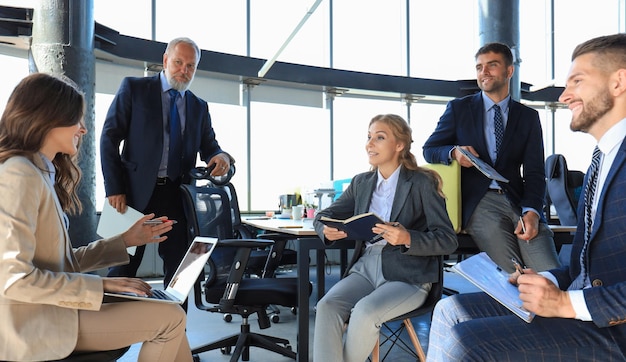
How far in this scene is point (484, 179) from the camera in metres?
2.64

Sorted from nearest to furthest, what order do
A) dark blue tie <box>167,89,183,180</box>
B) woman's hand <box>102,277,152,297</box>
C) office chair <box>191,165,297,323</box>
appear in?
→ woman's hand <box>102,277,152,297</box>
dark blue tie <box>167,89,183,180</box>
office chair <box>191,165,297,323</box>

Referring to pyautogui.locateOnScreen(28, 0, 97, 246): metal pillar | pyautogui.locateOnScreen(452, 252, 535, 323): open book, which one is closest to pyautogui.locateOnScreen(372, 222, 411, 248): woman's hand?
pyautogui.locateOnScreen(452, 252, 535, 323): open book

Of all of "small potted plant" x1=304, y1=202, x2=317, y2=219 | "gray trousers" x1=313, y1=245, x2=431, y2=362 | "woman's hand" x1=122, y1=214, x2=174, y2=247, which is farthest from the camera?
"small potted plant" x1=304, y1=202, x2=317, y2=219

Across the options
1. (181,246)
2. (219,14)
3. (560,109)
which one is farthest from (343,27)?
(181,246)

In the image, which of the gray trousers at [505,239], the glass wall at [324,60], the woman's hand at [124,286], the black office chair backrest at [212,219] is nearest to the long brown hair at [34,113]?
the woman's hand at [124,286]

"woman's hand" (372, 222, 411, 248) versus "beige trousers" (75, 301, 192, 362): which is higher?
"woman's hand" (372, 222, 411, 248)

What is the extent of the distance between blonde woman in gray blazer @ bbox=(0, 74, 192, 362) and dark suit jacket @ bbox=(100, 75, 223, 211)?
110 cm

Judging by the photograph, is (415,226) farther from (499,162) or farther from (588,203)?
(588,203)

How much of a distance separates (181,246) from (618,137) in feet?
7.20

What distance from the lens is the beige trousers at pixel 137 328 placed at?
1518 millimetres

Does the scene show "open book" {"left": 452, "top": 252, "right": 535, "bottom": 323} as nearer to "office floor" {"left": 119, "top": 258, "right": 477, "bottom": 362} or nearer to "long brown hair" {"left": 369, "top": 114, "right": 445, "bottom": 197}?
"long brown hair" {"left": 369, "top": 114, "right": 445, "bottom": 197}

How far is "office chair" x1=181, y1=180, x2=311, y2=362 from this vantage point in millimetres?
2730

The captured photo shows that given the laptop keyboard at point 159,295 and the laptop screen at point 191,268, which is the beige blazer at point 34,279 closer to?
the laptop keyboard at point 159,295

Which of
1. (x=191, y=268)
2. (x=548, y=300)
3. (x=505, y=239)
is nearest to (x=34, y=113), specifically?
(x=191, y=268)
